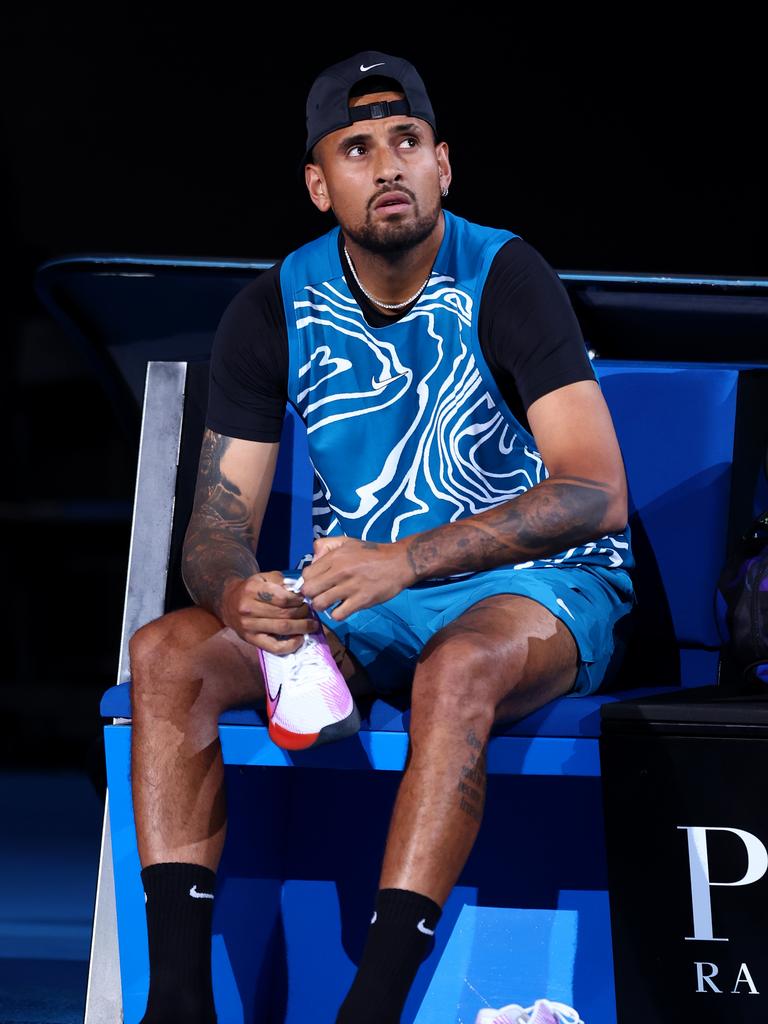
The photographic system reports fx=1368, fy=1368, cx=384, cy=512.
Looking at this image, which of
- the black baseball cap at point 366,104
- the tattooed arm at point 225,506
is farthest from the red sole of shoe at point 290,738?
the black baseball cap at point 366,104

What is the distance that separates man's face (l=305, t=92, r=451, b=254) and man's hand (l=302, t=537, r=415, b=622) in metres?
0.45

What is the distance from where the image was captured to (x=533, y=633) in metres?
1.45

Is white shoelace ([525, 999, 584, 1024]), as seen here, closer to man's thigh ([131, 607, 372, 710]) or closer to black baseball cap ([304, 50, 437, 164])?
man's thigh ([131, 607, 372, 710])

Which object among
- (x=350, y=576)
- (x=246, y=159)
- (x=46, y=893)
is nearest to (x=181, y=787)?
(x=350, y=576)

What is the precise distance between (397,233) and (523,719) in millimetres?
624

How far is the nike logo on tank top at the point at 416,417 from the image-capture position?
1.66 metres

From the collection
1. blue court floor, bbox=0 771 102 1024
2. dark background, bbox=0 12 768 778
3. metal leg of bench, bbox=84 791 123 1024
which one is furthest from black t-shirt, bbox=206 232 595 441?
dark background, bbox=0 12 768 778

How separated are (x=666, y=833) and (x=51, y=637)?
3.25 m

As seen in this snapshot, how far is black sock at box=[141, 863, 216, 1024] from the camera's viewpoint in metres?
1.37

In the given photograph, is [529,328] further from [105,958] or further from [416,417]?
[105,958]

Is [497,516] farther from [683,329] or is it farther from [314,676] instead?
[683,329]

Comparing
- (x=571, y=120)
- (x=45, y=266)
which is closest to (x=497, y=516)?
(x=45, y=266)

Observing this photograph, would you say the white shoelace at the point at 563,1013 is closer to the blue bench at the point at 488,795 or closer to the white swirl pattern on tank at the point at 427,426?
the blue bench at the point at 488,795

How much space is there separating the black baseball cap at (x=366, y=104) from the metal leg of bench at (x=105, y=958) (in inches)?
35.2
